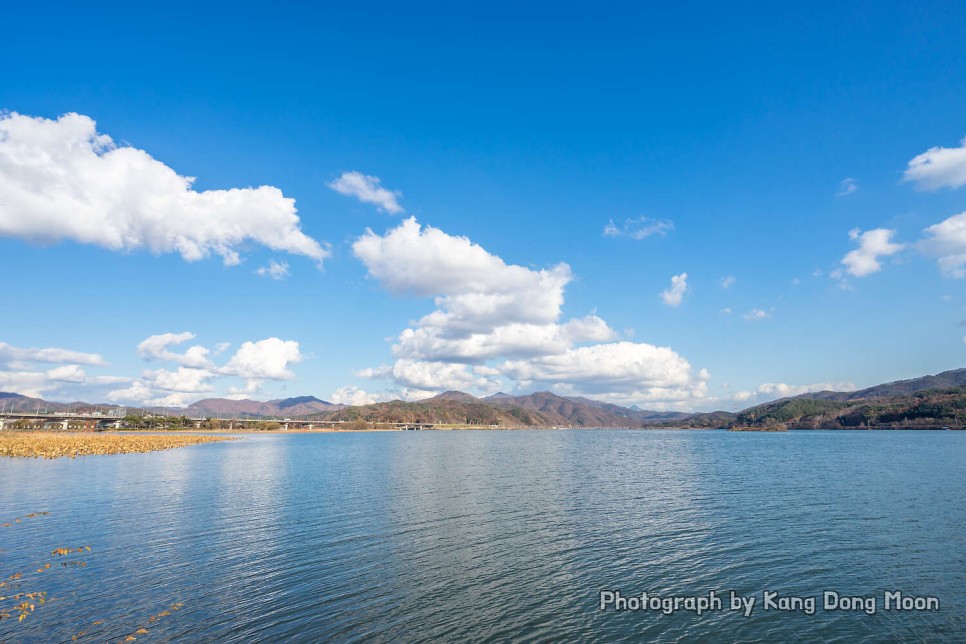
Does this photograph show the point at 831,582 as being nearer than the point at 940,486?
Yes

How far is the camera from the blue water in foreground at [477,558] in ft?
76.0

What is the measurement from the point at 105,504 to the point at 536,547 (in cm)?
5154

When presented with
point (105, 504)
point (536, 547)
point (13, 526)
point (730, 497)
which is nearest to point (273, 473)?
point (105, 504)

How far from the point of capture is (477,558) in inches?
1321

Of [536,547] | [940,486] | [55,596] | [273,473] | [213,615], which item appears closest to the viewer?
[213,615]

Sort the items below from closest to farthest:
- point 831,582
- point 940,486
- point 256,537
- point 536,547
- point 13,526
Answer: point 831,582
point 536,547
point 256,537
point 13,526
point 940,486

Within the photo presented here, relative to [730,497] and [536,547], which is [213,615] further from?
[730,497]

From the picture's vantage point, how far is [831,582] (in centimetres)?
2866

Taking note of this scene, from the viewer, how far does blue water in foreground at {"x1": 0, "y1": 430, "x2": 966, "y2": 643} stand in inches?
912

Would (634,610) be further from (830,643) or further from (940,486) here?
(940,486)

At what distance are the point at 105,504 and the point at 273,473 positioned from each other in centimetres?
3391

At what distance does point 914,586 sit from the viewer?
91.3 feet

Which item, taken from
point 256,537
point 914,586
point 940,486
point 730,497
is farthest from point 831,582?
point 940,486

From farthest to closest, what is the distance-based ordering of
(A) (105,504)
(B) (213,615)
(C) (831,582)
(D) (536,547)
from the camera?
(A) (105,504) → (D) (536,547) → (C) (831,582) → (B) (213,615)
